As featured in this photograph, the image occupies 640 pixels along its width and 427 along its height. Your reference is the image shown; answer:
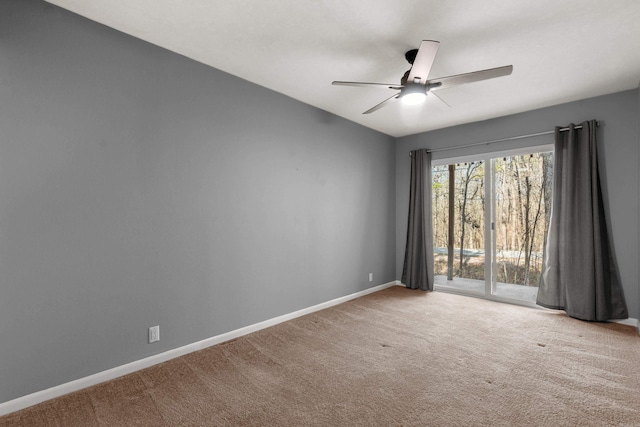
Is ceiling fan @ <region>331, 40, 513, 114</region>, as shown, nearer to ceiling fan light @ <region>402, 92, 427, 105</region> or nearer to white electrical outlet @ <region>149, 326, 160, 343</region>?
ceiling fan light @ <region>402, 92, 427, 105</region>

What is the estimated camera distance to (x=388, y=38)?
7.68 ft

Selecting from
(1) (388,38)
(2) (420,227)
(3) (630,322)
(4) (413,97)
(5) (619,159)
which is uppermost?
(1) (388,38)

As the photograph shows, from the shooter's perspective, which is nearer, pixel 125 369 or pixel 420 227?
pixel 125 369

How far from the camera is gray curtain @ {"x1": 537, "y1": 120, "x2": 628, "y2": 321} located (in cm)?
340

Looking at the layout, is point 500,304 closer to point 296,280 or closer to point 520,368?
point 520,368

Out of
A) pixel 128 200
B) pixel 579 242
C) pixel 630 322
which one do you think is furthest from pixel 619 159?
pixel 128 200

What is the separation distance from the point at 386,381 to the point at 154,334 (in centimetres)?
191

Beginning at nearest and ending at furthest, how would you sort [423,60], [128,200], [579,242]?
[423,60] < [128,200] < [579,242]

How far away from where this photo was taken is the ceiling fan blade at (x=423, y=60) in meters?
1.92

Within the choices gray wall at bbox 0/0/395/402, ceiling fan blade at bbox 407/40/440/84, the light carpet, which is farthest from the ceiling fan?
the light carpet

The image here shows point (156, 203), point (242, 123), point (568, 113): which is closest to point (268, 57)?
point (242, 123)

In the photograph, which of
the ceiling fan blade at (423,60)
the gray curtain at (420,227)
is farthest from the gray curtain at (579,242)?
the ceiling fan blade at (423,60)

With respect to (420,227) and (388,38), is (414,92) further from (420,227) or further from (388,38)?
(420,227)

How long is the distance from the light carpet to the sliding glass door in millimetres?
1030
